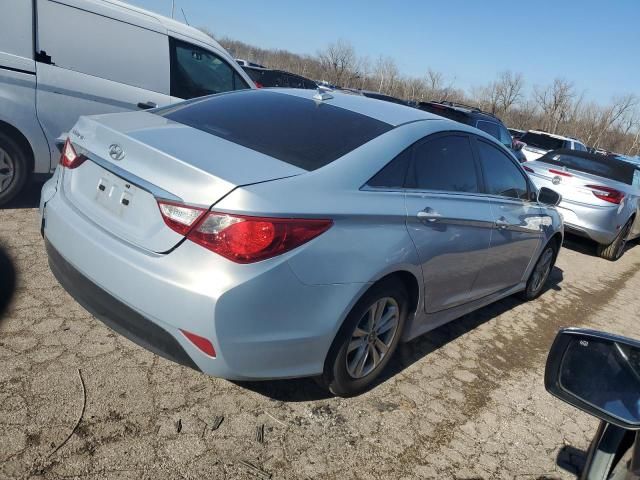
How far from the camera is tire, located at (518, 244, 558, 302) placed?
525 centimetres

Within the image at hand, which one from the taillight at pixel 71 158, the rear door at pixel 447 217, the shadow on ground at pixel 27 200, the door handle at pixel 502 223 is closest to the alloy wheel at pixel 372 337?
the rear door at pixel 447 217

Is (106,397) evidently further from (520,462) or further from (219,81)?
(219,81)

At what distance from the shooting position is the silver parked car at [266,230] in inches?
85.7

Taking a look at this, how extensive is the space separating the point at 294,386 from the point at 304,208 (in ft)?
3.85

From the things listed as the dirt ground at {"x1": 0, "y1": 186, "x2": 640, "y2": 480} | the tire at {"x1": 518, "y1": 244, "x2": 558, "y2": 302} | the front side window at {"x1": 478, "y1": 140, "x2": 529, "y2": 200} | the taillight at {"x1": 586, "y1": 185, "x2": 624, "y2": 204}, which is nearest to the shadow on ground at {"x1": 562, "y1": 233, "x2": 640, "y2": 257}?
the taillight at {"x1": 586, "y1": 185, "x2": 624, "y2": 204}

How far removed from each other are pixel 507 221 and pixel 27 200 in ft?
14.0

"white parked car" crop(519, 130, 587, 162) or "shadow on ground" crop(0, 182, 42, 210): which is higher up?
"white parked car" crop(519, 130, 587, 162)

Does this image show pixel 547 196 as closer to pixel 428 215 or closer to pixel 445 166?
pixel 445 166

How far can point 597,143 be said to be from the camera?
6662cm

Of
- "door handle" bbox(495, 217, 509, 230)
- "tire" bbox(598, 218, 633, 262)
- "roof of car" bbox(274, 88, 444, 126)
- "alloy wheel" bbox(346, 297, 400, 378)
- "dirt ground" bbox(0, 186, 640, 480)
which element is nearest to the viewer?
"dirt ground" bbox(0, 186, 640, 480)

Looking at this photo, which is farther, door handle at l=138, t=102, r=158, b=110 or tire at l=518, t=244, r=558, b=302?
tire at l=518, t=244, r=558, b=302

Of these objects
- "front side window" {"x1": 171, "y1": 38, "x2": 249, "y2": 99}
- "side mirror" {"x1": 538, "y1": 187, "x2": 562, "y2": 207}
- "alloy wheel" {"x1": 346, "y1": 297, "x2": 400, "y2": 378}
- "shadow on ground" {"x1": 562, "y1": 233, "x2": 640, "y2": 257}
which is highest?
"front side window" {"x1": 171, "y1": 38, "x2": 249, "y2": 99}

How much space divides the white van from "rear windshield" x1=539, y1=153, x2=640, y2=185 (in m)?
6.20

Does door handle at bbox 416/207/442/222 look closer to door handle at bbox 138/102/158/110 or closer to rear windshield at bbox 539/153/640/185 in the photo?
door handle at bbox 138/102/158/110
